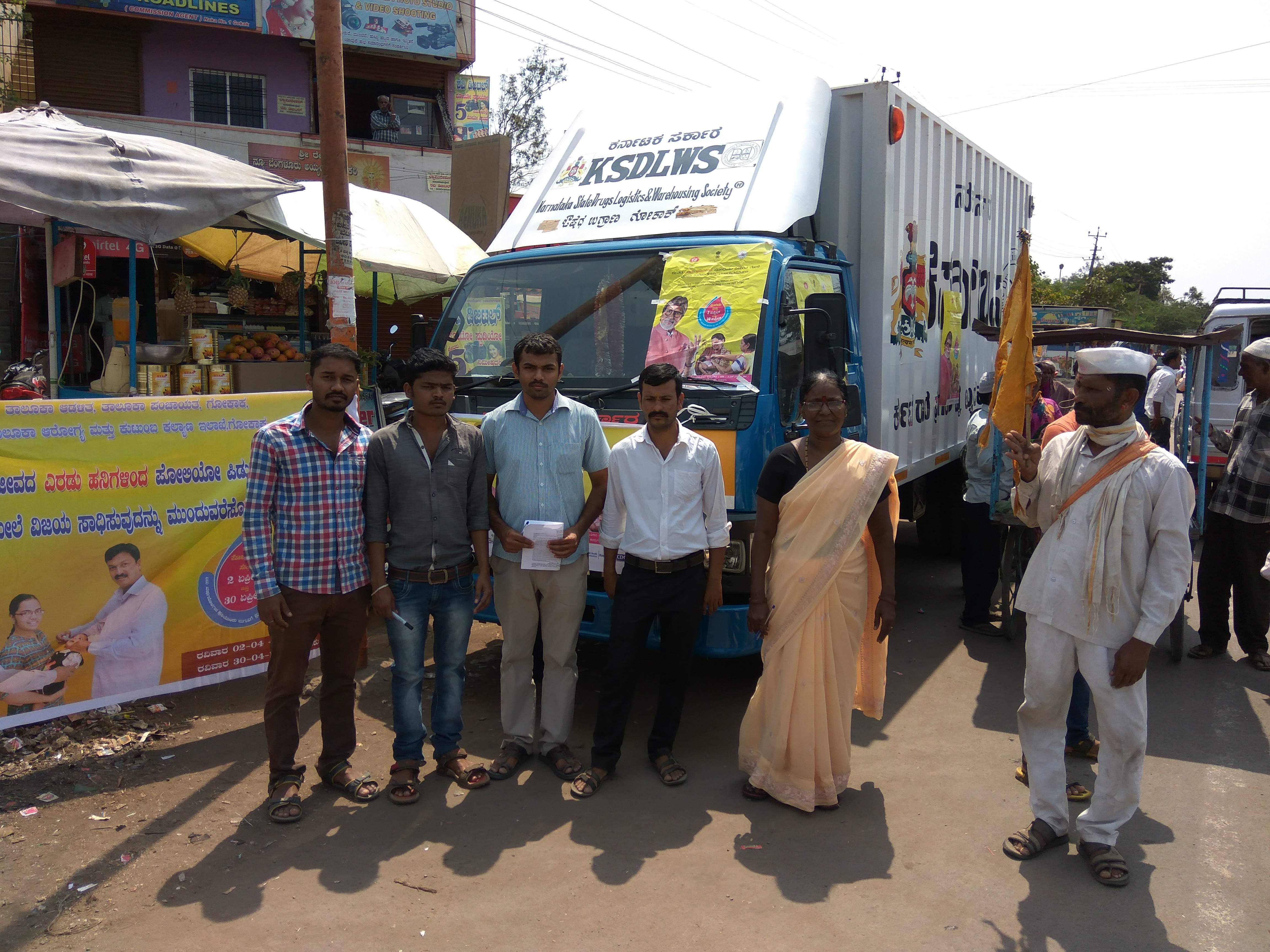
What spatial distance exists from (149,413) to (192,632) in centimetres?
112

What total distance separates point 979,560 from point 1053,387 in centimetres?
220

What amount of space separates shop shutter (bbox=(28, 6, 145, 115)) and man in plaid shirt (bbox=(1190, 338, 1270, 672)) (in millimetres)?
17909

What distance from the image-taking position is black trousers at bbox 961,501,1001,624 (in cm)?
614

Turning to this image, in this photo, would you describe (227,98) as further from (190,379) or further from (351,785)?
(351,785)

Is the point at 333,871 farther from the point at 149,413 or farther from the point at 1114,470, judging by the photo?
the point at 1114,470

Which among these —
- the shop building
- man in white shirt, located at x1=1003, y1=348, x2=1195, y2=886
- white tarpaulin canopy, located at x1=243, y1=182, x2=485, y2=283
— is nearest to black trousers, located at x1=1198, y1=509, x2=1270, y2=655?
man in white shirt, located at x1=1003, y1=348, x2=1195, y2=886

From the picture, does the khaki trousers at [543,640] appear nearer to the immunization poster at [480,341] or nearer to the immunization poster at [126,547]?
the immunization poster at [480,341]

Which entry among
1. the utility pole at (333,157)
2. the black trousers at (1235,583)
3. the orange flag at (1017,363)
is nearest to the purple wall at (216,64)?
the utility pole at (333,157)

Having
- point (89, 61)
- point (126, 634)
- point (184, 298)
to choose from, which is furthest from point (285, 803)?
point (89, 61)

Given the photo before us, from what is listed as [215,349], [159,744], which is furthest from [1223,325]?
[159,744]

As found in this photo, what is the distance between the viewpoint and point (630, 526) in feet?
12.7

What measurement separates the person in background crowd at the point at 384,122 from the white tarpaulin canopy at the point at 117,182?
12.5 m

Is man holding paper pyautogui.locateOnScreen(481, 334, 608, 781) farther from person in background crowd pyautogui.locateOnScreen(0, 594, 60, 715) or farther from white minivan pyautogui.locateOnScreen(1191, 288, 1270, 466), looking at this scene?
white minivan pyautogui.locateOnScreen(1191, 288, 1270, 466)

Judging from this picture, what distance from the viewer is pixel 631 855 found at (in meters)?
3.43
